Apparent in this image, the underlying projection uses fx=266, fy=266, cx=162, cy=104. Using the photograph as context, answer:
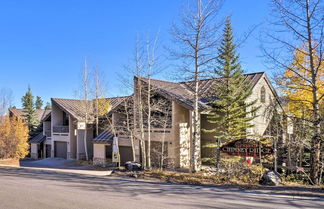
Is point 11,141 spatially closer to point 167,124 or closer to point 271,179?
point 167,124

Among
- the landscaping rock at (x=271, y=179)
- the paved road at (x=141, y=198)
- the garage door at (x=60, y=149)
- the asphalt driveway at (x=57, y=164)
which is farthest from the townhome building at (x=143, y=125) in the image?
the paved road at (x=141, y=198)

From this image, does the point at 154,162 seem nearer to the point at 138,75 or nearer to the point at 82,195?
the point at 138,75

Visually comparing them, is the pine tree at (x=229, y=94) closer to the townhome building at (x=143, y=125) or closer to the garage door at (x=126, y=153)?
the townhome building at (x=143, y=125)

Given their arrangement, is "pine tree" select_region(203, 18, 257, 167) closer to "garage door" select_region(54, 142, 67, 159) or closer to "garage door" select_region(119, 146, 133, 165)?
"garage door" select_region(119, 146, 133, 165)

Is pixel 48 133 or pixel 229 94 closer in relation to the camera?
pixel 229 94

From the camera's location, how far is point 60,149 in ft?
104

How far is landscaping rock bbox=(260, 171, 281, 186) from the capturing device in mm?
12781

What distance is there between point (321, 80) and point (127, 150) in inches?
645

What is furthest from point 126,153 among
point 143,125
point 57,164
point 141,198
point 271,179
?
point 141,198

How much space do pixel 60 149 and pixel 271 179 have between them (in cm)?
2576

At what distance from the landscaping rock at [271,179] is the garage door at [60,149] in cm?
2433

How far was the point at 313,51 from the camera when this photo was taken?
43.3 feet

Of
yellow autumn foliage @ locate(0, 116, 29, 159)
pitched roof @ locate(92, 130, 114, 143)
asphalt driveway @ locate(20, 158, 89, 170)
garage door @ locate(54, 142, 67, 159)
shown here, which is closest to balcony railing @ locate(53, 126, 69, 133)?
garage door @ locate(54, 142, 67, 159)

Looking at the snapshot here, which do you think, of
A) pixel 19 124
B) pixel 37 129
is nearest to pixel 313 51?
pixel 19 124
